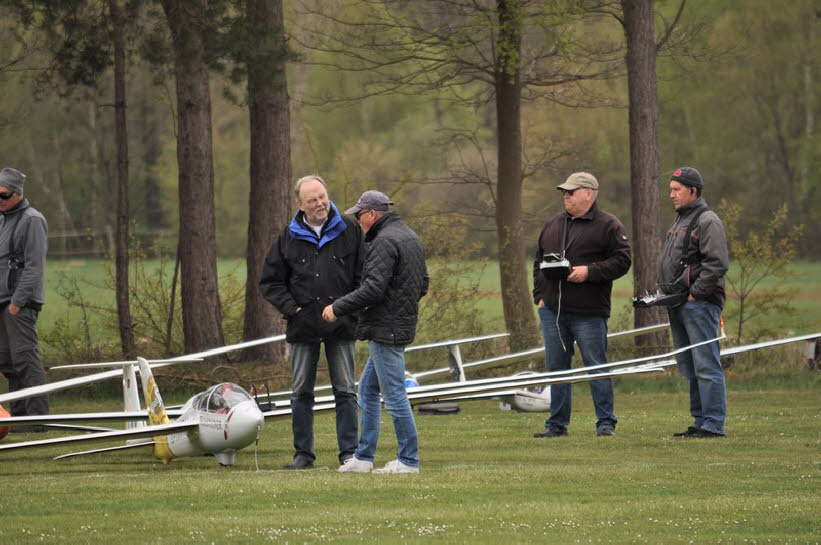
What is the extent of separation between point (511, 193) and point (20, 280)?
9805mm

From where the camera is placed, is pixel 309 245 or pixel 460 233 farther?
pixel 460 233

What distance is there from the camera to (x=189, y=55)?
47.4 ft

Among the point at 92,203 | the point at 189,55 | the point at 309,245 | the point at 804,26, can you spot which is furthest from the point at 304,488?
the point at 92,203

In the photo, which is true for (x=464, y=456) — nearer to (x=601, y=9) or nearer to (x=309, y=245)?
(x=309, y=245)

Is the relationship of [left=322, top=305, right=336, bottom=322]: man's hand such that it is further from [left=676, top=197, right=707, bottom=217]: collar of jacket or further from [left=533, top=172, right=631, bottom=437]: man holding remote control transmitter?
[left=676, top=197, right=707, bottom=217]: collar of jacket

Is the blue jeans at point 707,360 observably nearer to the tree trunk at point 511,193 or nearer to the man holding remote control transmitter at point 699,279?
the man holding remote control transmitter at point 699,279

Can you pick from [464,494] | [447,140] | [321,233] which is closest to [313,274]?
[321,233]

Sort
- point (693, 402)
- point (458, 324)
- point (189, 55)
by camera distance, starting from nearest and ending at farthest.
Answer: point (693, 402) → point (189, 55) → point (458, 324)

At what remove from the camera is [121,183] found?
15391 mm

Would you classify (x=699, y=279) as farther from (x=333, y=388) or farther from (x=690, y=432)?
(x=333, y=388)

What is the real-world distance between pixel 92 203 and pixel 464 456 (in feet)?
142

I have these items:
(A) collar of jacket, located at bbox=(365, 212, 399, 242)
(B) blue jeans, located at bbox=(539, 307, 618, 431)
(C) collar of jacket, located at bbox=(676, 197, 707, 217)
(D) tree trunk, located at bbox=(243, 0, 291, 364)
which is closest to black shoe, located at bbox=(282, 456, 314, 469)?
(A) collar of jacket, located at bbox=(365, 212, 399, 242)

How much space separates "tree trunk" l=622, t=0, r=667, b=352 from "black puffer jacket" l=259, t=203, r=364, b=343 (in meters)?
8.30

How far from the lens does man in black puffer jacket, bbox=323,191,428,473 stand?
745 cm
